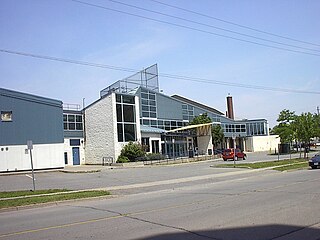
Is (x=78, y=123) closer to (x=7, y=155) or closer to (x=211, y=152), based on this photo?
(x=7, y=155)

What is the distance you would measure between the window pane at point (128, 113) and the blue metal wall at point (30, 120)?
894cm

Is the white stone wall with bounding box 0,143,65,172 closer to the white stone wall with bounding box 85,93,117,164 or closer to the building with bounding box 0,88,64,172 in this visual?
the building with bounding box 0,88,64,172

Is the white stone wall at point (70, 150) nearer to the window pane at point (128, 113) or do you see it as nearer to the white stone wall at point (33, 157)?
the window pane at point (128, 113)

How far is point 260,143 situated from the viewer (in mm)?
82688

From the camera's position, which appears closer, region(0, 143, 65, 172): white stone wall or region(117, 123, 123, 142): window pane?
region(0, 143, 65, 172): white stone wall

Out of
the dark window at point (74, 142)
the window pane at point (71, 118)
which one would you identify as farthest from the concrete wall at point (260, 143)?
the window pane at point (71, 118)

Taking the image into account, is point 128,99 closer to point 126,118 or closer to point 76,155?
point 126,118

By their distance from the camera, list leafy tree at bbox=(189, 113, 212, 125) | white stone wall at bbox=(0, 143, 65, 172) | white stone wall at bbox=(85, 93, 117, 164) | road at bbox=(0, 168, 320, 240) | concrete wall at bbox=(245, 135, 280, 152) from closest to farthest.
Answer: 1. road at bbox=(0, 168, 320, 240)
2. white stone wall at bbox=(0, 143, 65, 172)
3. white stone wall at bbox=(85, 93, 117, 164)
4. leafy tree at bbox=(189, 113, 212, 125)
5. concrete wall at bbox=(245, 135, 280, 152)

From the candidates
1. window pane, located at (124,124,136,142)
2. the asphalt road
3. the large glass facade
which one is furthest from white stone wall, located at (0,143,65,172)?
window pane, located at (124,124,136,142)

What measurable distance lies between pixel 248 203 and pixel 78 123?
39.6m

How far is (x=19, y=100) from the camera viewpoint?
1524 inches

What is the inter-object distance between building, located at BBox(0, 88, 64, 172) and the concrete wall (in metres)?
50.0

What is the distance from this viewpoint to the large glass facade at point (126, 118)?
4700 cm

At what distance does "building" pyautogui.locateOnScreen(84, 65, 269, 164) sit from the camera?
46781 millimetres
